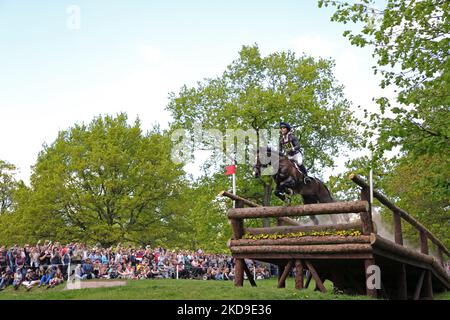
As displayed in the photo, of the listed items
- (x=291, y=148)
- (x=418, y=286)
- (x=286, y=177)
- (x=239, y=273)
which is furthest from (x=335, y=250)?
(x=418, y=286)

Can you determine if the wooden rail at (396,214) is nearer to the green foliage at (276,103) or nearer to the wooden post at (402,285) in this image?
the wooden post at (402,285)

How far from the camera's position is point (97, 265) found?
22172 millimetres

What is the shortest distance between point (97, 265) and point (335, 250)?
1372 centimetres

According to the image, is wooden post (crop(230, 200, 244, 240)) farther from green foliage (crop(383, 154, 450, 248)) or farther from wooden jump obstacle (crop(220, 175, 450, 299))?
green foliage (crop(383, 154, 450, 248))

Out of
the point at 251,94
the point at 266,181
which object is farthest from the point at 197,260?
the point at 251,94

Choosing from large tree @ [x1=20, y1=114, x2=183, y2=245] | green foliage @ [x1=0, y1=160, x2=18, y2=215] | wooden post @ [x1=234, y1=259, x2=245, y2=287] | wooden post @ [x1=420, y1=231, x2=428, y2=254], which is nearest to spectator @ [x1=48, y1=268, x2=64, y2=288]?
wooden post @ [x1=234, y1=259, x2=245, y2=287]

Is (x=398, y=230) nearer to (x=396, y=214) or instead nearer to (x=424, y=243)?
(x=396, y=214)

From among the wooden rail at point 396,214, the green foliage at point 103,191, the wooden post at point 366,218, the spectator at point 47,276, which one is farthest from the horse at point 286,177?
the green foliage at point 103,191

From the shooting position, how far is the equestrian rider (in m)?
13.2

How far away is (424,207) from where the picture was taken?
37156mm

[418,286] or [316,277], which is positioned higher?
[316,277]

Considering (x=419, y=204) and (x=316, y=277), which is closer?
(x=316, y=277)

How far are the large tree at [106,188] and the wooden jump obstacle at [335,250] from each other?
89.9ft

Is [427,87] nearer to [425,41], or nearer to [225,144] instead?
[425,41]
